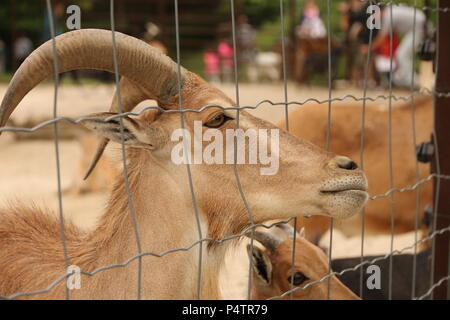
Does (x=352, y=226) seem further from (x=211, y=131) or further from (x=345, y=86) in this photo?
(x=345, y=86)

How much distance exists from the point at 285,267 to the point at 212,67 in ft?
51.6

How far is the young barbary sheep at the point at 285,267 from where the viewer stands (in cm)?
346

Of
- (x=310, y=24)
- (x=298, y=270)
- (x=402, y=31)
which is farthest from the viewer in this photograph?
(x=310, y=24)

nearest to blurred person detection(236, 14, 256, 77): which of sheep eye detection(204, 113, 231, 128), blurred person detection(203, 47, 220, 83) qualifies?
blurred person detection(203, 47, 220, 83)

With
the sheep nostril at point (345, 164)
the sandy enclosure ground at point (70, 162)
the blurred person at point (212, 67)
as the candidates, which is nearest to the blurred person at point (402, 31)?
the sandy enclosure ground at point (70, 162)

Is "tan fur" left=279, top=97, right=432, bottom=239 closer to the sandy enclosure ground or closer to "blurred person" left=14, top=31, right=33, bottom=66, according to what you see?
the sandy enclosure ground

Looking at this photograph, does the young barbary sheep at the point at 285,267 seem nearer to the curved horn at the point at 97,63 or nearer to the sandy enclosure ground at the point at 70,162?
the sandy enclosure ground at the point at 70,162

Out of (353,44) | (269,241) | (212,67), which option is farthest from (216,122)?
(212,67)

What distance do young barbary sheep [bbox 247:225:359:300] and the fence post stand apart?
0.76 meters

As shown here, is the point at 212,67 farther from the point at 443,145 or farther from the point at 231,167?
the point at 231,167

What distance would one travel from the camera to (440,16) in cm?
367

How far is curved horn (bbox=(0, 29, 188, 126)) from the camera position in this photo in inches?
82.8

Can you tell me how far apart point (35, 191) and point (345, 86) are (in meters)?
10.5

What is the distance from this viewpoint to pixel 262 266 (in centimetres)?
360
